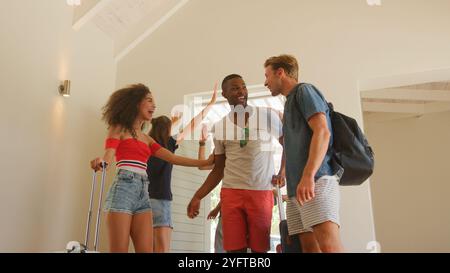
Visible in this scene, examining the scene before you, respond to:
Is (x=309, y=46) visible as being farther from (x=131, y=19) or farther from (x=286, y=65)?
(x=131, y=19)

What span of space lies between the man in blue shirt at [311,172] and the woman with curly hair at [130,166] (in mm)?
813

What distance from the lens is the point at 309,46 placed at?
10.8 ft

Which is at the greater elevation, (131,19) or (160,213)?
(131,19)

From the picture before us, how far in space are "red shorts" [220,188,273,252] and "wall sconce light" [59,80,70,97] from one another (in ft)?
4.99

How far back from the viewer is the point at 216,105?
3.71m

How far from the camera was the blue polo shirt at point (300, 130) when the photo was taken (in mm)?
1571

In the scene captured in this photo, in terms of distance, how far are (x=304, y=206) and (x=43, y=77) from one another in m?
2.12

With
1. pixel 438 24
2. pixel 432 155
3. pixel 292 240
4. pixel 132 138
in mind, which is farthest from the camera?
pixel 432 155

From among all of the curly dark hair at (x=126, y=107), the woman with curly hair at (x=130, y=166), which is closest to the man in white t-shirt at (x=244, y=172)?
the woman with curly hair at (x=130, y=166)

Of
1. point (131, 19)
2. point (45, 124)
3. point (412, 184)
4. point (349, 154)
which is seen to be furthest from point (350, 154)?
point (412, 184)

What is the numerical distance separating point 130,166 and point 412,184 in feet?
16.5
